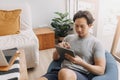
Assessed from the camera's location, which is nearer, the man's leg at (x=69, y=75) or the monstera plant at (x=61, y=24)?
the man's leg at (x=69, y=75)

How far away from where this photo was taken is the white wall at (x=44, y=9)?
11.4 feet

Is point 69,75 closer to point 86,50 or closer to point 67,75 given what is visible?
point 67,75

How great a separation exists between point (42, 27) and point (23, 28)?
605mm

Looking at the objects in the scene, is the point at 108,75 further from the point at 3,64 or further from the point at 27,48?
the point at 27,48

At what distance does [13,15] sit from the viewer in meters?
2.93

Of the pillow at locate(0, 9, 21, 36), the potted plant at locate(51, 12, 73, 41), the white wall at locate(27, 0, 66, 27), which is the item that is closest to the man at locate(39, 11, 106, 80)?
the pillow at locate(0, 9, 21, 36)

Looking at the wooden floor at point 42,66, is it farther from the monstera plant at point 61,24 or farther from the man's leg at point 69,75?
the man's leg at point 69,75

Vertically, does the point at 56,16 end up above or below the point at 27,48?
above

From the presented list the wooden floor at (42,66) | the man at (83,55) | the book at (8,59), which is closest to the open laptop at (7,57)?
the book at (8,59)

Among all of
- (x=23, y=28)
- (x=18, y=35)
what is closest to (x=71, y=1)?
(x=23, y=28)

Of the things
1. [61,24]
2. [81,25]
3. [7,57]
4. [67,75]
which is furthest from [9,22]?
[67,75]

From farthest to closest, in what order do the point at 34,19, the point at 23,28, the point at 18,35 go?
the point at 34,19 < the point at 23,28 < the point at 18,35

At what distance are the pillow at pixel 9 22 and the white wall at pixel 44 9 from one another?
22.1 inches

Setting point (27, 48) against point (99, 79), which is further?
point (27, 48)
